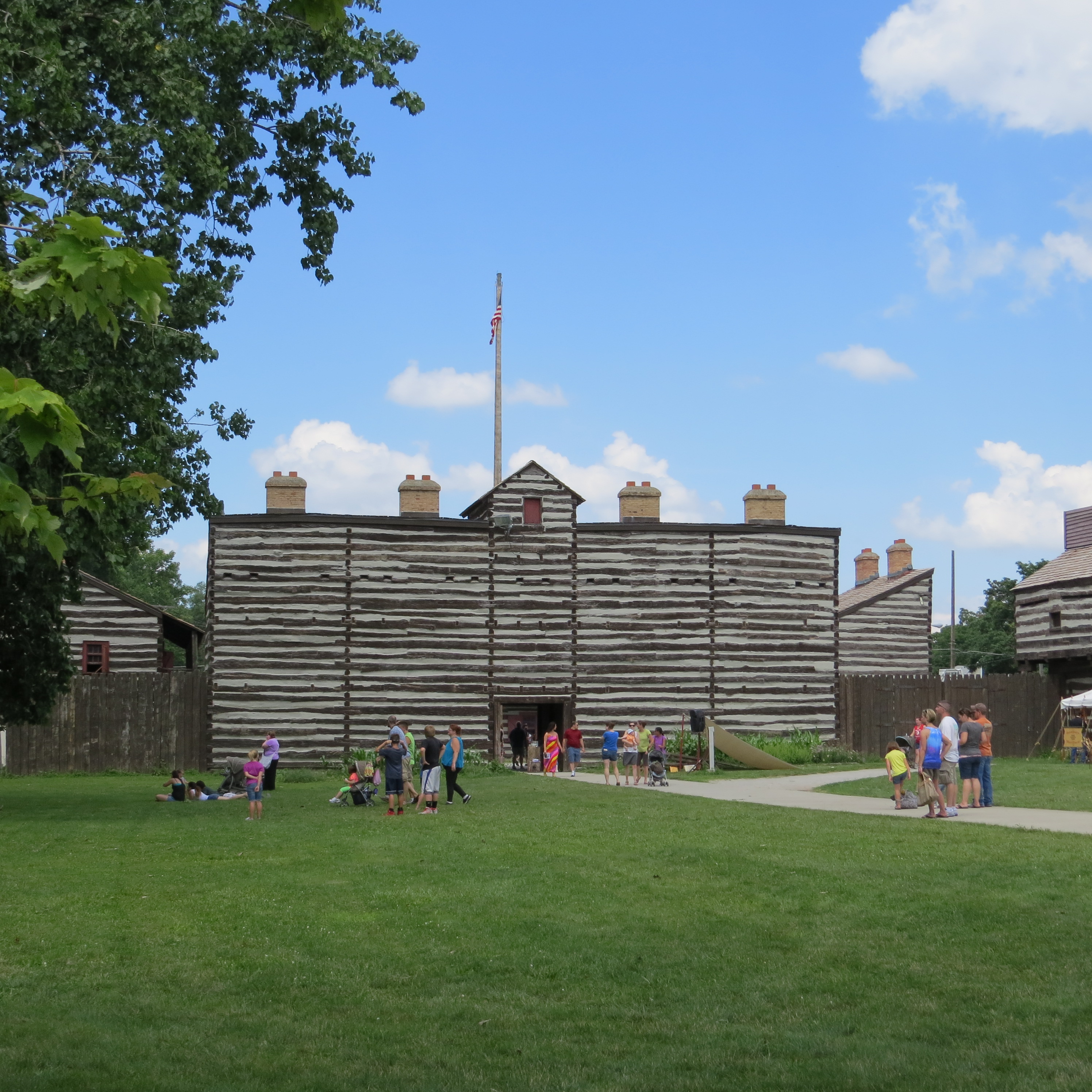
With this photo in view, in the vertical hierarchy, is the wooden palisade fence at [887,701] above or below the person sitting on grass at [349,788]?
above

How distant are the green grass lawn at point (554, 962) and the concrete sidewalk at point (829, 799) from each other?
166 cm

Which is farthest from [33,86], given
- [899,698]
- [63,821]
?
[899,698]

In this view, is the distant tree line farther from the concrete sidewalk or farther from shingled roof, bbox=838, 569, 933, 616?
the concrete sidewalk

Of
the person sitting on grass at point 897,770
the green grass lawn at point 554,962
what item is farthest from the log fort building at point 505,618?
the green grass lawn at point 554,962

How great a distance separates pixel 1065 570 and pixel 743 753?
1620cm

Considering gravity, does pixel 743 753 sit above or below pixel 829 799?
above

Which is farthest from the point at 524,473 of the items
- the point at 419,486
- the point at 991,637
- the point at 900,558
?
the point at 991,637

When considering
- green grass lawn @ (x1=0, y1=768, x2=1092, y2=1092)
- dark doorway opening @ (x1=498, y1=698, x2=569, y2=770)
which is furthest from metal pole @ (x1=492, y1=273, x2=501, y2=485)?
green grass lawn @ (x1=0, y1=768, x2=1092, y2=1092)

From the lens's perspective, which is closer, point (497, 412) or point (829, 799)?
point (829, 799)

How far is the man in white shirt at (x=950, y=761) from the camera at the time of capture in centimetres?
2047

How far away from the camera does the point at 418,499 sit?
38812 mm

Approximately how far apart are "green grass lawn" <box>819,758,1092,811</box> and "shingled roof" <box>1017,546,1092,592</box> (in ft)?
34.1

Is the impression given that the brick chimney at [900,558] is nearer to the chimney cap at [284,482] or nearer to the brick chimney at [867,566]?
the brick chimney at [867,566]

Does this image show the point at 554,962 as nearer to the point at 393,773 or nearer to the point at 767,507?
the point at 393,773
